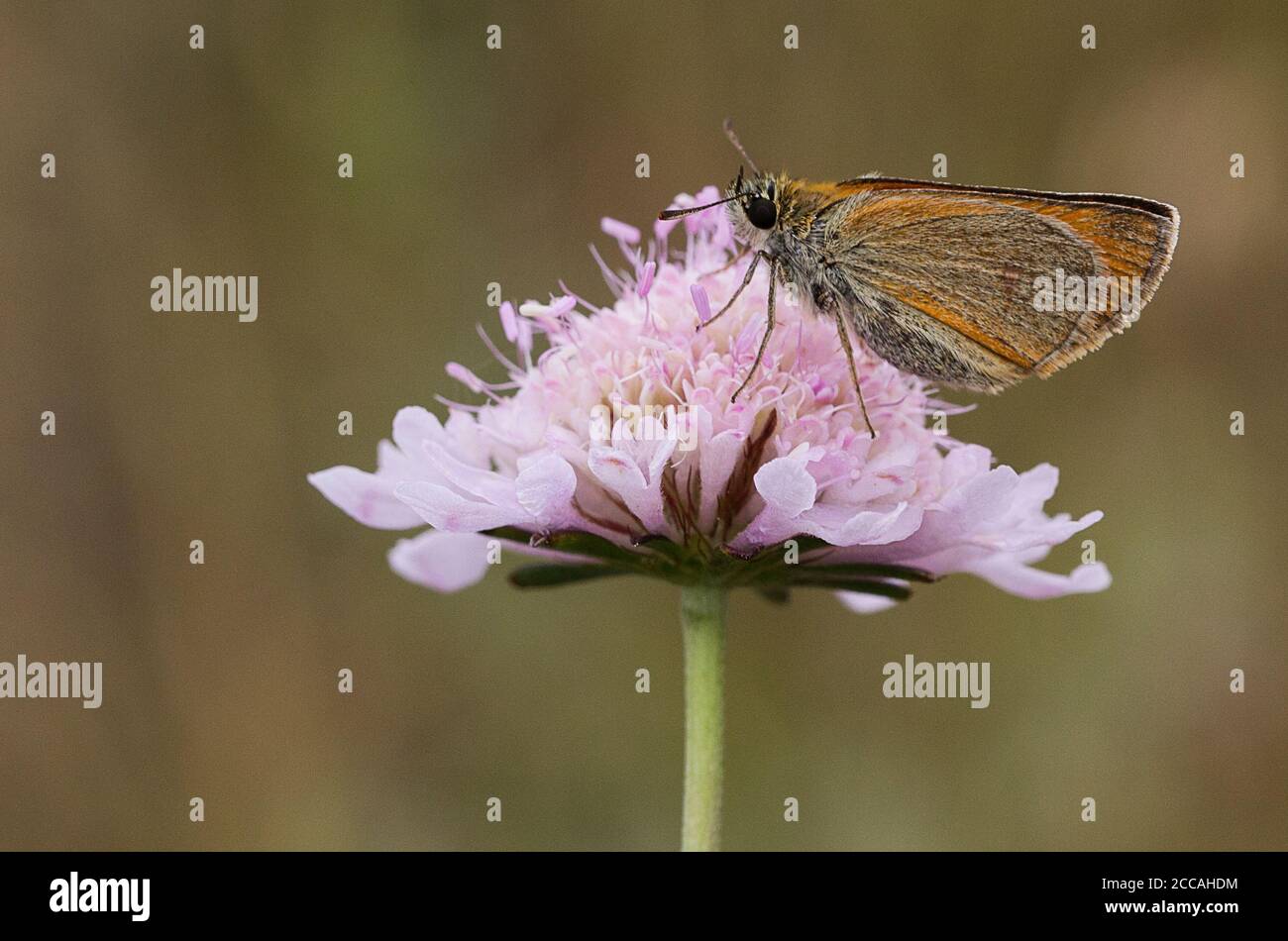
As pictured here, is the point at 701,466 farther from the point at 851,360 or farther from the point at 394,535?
the point at 394,535

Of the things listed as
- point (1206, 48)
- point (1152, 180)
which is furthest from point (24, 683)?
point (1206, 48)
